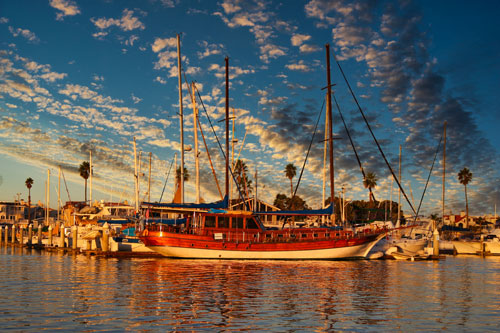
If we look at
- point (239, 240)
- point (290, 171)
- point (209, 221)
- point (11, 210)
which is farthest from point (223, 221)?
point (11, 210)

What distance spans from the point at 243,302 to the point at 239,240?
20720 millimetres

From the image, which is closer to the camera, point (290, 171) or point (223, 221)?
point (223, 221)

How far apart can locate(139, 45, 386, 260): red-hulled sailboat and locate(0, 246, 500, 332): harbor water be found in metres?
10.7

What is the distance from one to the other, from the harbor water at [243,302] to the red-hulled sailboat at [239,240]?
1072cm

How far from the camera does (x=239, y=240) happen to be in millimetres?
36281

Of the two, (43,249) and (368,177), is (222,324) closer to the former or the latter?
(43,249)

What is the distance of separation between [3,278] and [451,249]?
164 ft

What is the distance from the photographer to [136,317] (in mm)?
12680

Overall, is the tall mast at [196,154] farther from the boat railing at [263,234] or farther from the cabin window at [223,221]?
the boat railing at [263,234]

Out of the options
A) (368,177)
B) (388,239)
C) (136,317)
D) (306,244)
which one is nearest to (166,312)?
(136,317)

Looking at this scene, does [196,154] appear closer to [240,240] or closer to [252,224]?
[252,224]

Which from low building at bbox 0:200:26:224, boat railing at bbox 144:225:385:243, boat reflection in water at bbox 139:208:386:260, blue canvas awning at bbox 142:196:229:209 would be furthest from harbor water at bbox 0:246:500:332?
low building at bbox 0:200:26:224

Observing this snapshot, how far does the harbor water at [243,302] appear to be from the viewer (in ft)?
39.5

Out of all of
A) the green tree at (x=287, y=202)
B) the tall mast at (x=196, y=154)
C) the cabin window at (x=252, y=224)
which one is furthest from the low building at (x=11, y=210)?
the cabin window at (x=252, y=224)
